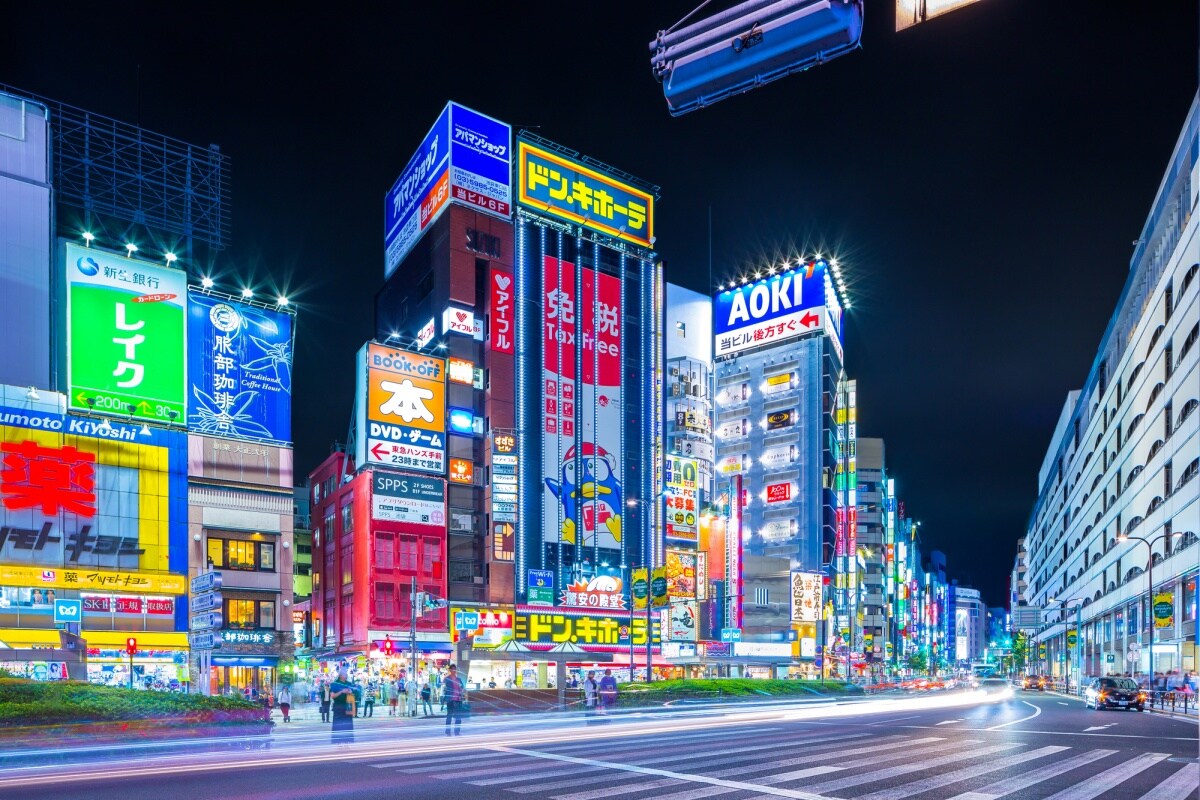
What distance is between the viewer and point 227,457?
5819 centimetres

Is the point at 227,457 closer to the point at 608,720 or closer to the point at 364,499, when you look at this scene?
the point at 364,499

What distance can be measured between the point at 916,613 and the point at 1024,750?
173947 millimetres

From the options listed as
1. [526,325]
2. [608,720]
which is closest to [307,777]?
[608,720]

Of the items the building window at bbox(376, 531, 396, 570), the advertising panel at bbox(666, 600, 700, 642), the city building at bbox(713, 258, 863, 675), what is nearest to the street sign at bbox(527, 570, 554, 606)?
the advertising panel at bbox(666, 600, 700, 642)

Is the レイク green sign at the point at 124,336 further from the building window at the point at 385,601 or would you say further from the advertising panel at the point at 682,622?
the advertising panel at the point at 682,622

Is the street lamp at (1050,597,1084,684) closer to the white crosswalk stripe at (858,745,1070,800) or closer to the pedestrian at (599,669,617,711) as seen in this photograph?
the pedestrian at (599,669,617,711)

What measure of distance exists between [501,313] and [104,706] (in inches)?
2340

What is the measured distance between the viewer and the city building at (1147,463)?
5447 centimetres

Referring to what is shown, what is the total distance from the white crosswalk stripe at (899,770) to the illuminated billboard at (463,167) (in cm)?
6977

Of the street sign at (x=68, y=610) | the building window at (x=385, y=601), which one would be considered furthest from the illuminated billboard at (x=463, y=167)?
the street sign at (x=68, y=610)

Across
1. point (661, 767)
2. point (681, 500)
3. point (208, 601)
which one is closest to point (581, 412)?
point (681, 500)

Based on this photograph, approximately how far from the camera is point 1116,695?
145 feet

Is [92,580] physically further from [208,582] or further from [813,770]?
[813,770]

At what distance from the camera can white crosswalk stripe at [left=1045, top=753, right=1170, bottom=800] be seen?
45.1 feet
